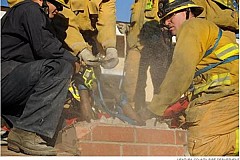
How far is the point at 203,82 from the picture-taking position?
2.75 m

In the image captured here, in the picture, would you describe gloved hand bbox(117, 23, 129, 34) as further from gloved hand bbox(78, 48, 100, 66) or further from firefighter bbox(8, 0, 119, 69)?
gloved hand bbox(78, 48, 100, 66)

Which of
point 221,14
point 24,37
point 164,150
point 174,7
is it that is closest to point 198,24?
point 174,7

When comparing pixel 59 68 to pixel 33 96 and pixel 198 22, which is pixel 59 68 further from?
pixel 198 22

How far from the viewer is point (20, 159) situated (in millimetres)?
2195

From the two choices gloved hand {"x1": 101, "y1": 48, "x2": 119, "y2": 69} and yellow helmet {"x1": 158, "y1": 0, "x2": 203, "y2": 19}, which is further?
yellow helmet {"x1": 158, "y1": 0, "x2": 203, "y2": 19}

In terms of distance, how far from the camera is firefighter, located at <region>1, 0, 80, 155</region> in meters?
2.26

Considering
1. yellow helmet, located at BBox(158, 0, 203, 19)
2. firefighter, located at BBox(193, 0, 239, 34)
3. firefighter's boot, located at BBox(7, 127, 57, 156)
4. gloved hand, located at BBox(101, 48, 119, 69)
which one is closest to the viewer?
firefighter's boot, located at BBox(7, 127, 57, 156)

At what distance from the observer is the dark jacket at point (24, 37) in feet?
7.47

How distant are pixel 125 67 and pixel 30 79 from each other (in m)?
0.63

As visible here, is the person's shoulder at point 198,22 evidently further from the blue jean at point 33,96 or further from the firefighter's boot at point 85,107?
the blue jean at point 33,96

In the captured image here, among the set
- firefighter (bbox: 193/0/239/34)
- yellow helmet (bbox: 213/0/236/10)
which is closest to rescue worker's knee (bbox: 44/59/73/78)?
firefighter (bbox: 193/0/239/34)

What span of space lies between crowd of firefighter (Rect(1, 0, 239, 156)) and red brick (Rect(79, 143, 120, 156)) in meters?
0.13

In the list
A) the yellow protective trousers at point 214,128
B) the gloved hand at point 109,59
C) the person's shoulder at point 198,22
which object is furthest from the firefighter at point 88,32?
the yellow protective trousers at point 214,128

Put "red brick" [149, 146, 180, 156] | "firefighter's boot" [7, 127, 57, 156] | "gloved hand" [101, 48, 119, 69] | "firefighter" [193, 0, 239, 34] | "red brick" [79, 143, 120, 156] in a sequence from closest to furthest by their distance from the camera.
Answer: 1. "firefighter's boot" [7, 127, 57, 156]
2. "red brick" [79, 143, 120, 156]
3. "red brick" [149, 146, 180, 156]
4. "gloved hand" [101, 48, 119, 69]
5. "firefighter" [193, 0, 239, 34]
